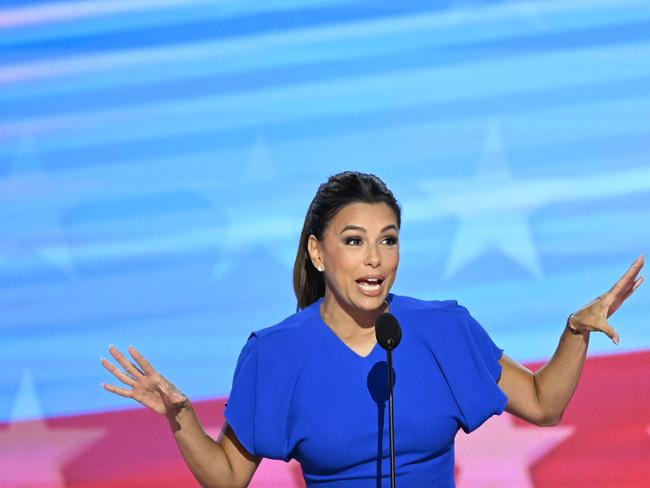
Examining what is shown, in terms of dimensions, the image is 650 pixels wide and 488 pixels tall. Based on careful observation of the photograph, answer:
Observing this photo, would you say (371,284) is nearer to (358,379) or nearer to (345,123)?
(358,379)

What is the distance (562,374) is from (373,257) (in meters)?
0.43

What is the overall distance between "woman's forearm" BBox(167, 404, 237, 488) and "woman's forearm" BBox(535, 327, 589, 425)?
598 mm

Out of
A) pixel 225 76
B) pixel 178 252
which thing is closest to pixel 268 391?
pixel 178 252

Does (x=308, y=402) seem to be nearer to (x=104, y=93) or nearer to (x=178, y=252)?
(x=178, y=252)

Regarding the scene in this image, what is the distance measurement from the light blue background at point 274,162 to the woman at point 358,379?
3.27 ft

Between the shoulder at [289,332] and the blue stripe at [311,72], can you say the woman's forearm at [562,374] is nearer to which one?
the shoulder at [289,332]

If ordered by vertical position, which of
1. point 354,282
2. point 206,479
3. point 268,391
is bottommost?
point 206,479

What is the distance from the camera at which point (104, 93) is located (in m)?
3.38

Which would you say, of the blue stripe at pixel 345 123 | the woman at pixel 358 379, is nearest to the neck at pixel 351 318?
the woman at pixel 358 379

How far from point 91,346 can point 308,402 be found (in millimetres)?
1394

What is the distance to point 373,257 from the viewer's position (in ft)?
6.80

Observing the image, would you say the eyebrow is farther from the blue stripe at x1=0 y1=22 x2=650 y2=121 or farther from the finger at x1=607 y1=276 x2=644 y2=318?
the blue stripe at x1=0 y1=22 x2=650 y2=121

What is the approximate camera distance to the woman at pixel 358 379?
80.0 inches

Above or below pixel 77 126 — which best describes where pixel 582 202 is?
below
